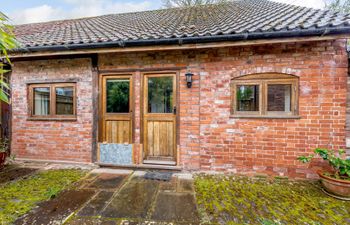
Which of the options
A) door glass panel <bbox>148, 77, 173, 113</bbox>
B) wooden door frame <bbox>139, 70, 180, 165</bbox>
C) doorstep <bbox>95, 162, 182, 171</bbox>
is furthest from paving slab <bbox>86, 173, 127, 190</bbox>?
door glass panel <bbox>148, 77, 173, 113</bbox>

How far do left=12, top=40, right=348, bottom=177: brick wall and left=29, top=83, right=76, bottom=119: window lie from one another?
0.24 meters

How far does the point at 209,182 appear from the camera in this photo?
332 cm

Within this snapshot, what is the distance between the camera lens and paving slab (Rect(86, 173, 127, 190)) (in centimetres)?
318

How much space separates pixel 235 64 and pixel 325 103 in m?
2.05

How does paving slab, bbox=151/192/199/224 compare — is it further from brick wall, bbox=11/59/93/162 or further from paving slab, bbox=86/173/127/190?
brick wall, bbox=11/59/93/162

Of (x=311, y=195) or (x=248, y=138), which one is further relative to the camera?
(x=248, y=138)

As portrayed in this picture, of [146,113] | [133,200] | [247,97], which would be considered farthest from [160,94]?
[133,200]

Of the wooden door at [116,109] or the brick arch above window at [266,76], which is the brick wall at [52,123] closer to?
the wooden door at [116,109]

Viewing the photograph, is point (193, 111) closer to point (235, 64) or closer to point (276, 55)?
point (235, 64)

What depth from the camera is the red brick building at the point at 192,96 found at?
3.33 m

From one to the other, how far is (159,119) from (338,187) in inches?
147

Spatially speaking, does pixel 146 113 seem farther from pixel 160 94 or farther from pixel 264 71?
pixel 264 71

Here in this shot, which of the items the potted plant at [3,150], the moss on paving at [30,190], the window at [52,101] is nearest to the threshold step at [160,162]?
the moss on paving at [30,190]

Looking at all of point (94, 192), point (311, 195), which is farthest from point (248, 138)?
point (94, 192)
